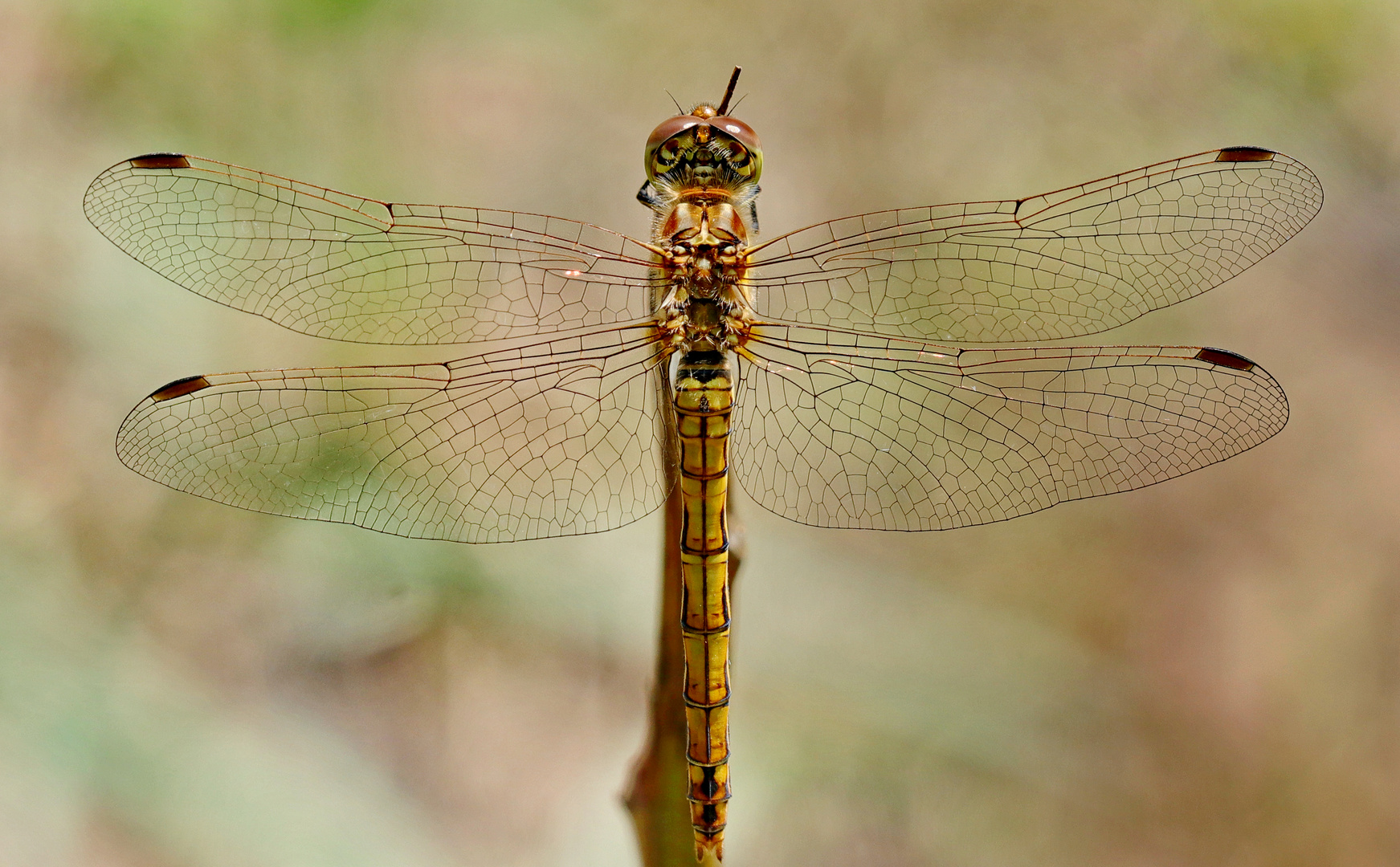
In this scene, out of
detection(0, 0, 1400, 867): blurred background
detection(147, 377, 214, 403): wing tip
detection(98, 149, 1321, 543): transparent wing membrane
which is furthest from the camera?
detection(0, 0, 1400, 867): blurred background

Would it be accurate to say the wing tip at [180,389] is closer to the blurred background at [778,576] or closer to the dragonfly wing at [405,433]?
the dragonfly wing at [405,433]

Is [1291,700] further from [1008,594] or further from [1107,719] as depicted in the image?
[1008,594]

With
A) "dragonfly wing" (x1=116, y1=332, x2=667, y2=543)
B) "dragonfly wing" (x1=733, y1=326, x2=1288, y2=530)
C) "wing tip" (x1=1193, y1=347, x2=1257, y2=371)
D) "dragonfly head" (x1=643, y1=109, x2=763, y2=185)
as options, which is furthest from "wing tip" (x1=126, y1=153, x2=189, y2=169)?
"wing tip" (x1=1193, y1=347, x2=1257, y2=371)

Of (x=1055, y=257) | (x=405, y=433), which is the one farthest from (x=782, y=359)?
(x=405, y=433)

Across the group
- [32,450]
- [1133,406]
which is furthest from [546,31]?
[1133,406]

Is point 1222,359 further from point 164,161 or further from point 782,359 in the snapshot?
point 164,161

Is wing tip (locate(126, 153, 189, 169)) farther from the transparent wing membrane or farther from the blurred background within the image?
the blurred background

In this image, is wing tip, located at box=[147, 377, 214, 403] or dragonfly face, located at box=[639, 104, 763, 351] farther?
dragonfly face, located at box=[639, 104, 763, 351]
